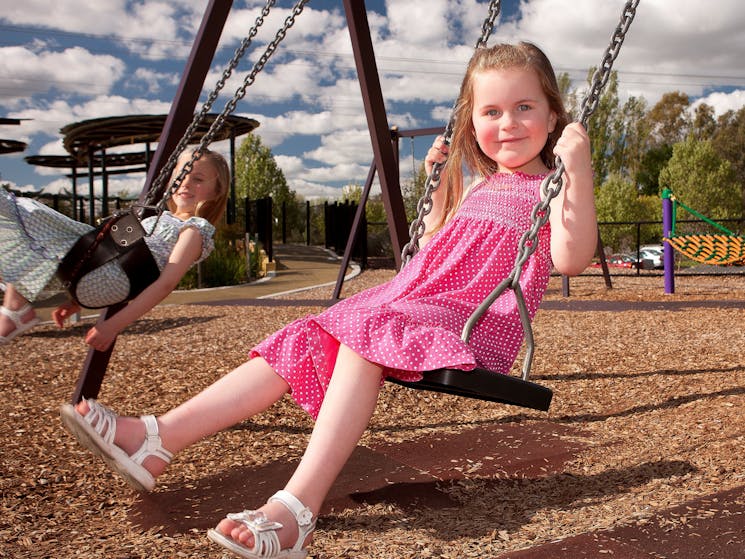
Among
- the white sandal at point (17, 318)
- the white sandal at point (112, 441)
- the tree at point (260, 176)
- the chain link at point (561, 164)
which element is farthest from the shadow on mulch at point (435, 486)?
the tree at point (260, 176)

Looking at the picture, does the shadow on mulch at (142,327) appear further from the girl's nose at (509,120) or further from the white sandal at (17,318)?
the girl's nose at (509,120)

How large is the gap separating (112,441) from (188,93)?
1.69 m

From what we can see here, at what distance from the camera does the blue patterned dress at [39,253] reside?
8.11 feet

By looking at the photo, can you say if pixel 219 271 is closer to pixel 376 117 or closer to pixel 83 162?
pixel 376 117

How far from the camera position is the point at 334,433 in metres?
1.66

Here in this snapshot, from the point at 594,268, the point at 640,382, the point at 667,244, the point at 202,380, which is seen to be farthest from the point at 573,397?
the point at 594,268

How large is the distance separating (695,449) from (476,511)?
41.8 inches

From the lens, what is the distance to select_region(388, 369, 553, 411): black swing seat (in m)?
1.61

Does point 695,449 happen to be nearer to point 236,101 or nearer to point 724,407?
point 724,407

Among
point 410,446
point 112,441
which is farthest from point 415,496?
point 112,441

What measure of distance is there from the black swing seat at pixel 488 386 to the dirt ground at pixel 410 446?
1.66 feet

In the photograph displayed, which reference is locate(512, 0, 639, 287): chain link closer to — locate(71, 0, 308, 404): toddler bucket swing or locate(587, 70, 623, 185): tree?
locate(71, 0, 308, 404): toddler bucket swing

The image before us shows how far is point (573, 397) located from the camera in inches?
150

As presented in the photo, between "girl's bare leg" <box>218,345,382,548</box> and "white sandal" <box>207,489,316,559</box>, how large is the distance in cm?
2
